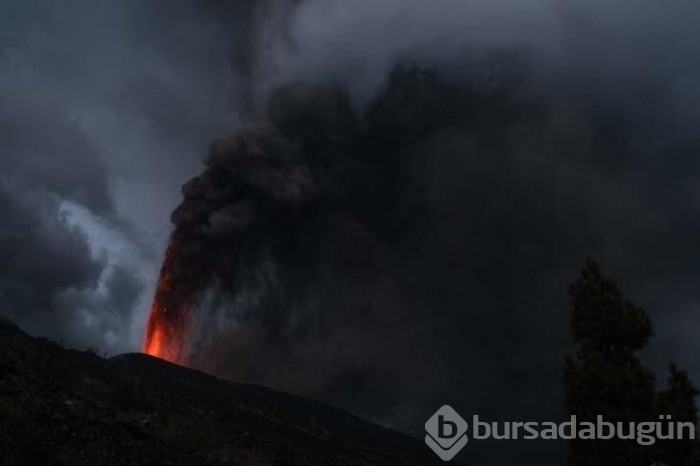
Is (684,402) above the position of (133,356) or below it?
below

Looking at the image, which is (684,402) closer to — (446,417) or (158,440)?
(446,417)

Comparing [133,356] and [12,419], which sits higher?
[133,356]

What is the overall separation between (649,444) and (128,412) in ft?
48.8

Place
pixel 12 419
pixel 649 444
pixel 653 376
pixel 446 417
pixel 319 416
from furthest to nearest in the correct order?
pixel 319 416 < pixel 446 417 < pixel 653 376 < pixel 649 444 < pixel 12 419

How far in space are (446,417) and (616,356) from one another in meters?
9.40

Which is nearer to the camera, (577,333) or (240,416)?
(577,333)

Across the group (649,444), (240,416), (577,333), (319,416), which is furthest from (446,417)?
(319,416)

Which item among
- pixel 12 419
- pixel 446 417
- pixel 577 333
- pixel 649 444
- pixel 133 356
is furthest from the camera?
pixel 133 356

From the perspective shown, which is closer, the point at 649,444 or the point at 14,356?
the point at 649,444

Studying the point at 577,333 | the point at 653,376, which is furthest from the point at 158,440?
the point at 653,376

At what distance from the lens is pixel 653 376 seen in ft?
56.1

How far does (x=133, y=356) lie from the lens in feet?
325

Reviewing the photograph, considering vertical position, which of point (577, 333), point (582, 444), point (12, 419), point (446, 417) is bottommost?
point (12, 419)

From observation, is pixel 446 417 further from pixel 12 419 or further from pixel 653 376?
pixel 12 419
